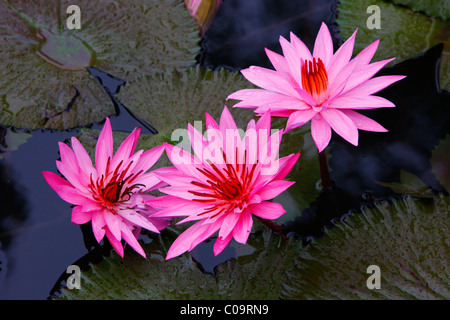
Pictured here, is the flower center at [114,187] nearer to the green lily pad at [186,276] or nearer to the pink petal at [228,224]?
the green lily pad at [186,276]

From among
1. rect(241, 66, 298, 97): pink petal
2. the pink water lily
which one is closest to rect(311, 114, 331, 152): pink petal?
the pink water lily

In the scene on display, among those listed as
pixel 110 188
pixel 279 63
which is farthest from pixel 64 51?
pixel 279 63

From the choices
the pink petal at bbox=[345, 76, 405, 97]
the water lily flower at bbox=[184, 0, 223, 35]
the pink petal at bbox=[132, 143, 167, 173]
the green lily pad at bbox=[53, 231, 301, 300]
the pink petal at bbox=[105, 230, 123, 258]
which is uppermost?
the water lily flower at bbox=[184, 0, 223, 35]

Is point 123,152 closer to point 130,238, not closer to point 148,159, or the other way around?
point 148,159

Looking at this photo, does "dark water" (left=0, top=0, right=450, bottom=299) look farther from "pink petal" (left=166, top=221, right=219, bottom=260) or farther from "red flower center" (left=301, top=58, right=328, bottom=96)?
"red flower center" (left=301, top=58, right=328, bottom=96)

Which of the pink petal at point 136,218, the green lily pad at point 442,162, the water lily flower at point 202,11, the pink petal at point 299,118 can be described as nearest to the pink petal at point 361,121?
the pink petal at point 299,118

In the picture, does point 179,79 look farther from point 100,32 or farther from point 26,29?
point 26,29

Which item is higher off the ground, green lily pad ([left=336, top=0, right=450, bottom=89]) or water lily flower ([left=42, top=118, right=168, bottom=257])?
green lily pad ([left=336, top=0, right=450, bottom=89])
